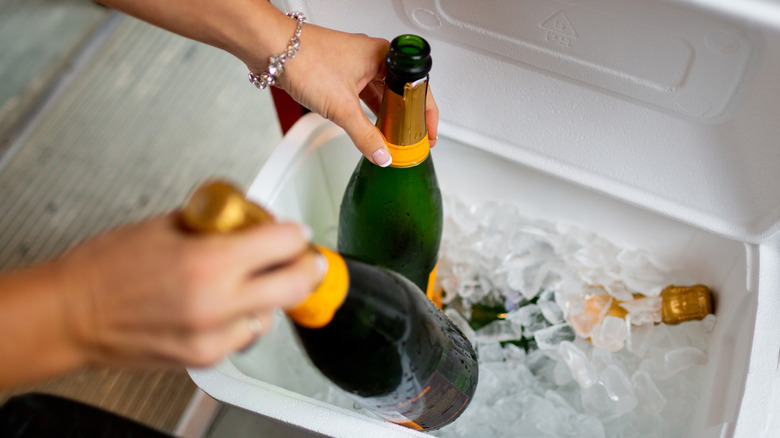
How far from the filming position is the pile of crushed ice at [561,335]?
674 mm

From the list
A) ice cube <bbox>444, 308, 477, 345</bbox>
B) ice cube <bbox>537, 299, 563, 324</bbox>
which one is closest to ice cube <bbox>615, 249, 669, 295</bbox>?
ice cube <bbox>537, 299, 563, 324</bbox>

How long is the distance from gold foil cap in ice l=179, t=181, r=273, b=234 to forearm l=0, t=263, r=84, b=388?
0.33ft

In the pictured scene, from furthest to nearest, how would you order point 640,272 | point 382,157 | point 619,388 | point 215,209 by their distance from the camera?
point 640,272 < point 619,388 < point 382,157 < point 215,209

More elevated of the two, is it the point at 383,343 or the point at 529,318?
the point at 383,343

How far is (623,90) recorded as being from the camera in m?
0.59

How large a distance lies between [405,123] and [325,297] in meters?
0.25

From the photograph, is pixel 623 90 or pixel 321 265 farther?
pixel 623 90

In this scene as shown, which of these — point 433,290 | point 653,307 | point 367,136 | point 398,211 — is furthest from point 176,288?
point 653,307

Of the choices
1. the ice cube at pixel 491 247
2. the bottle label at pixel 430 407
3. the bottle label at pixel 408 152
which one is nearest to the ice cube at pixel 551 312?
the ice cube at pixel 491 247

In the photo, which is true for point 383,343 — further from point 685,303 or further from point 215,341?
point 685,303

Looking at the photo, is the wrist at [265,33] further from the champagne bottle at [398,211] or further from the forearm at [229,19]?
the champagne bottle at [398,211]

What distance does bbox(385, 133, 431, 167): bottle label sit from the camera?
22.5 inches

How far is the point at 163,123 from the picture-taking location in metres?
1.59

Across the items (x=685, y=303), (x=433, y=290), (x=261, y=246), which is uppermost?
(x=261, y=246)
